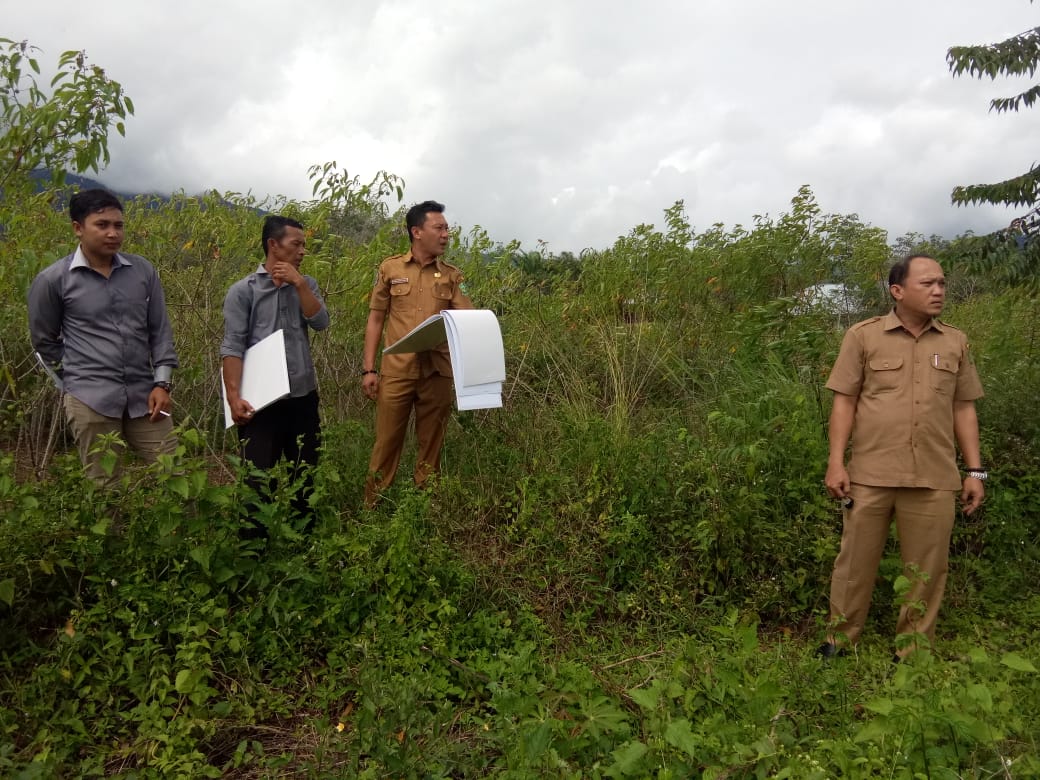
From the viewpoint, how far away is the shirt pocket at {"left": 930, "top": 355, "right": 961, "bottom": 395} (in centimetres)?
301

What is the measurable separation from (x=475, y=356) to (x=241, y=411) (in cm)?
104

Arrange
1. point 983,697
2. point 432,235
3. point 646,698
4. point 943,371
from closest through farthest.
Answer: point 983,697
point 646,698
point 943,371
point 432,235

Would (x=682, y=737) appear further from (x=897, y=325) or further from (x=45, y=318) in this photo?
(x=45, y=318)

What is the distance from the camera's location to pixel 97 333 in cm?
310

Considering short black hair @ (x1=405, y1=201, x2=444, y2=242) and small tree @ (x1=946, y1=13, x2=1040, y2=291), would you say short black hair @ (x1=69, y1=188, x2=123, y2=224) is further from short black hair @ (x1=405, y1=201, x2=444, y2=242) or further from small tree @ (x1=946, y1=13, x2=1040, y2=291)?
small tree @ (x1=946, y1=13, x2=1040, y2=291)

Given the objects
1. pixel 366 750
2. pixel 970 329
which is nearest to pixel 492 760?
pixel 366 750

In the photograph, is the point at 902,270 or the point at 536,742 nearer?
the point at 536,742

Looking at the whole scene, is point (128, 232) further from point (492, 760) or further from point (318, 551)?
point (492, 760)

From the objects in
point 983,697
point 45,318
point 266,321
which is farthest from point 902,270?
point 45,318

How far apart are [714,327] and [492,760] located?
14.5 ft

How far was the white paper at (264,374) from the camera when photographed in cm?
324

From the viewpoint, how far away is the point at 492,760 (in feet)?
7.77

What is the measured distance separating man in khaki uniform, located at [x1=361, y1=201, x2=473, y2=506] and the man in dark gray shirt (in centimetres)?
106

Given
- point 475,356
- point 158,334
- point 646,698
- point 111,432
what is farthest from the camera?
point 475,356
